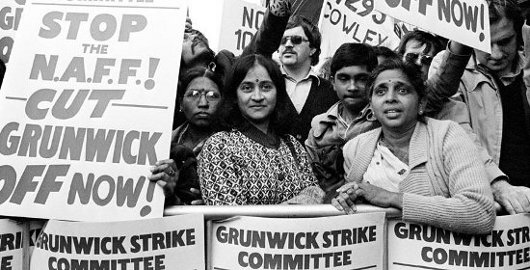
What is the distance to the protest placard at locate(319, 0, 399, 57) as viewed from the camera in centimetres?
679

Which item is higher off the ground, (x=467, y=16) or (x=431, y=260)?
(x=467, y=16)

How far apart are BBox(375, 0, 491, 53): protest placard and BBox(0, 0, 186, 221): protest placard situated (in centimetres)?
112

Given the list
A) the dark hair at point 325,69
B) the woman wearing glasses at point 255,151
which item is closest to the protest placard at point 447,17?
the woman wearing glasses at point 255,151

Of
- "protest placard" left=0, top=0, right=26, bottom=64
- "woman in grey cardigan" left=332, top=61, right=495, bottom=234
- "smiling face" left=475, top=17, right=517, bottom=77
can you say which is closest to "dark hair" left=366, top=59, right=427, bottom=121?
"woman in grey cardigan" left=332, top=61, right=495, bottom=234

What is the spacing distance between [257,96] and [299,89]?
1.55 meters

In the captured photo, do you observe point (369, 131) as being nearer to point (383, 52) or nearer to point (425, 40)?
point (383, 52)

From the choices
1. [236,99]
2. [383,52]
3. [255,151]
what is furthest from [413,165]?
[383,52]

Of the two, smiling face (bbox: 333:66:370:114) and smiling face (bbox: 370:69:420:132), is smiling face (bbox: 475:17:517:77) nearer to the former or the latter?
smiling face (bbox: 333:66:370:114)

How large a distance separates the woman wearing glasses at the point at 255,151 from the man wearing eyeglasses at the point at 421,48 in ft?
4.79

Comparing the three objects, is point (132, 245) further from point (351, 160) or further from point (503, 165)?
point (503, 165)

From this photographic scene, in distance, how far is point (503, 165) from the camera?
4906 millimetres

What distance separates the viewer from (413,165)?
13.2 feet

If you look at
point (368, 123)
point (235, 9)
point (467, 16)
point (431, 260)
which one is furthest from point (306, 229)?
point (235, 9)

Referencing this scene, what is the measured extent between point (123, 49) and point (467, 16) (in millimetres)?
1797
